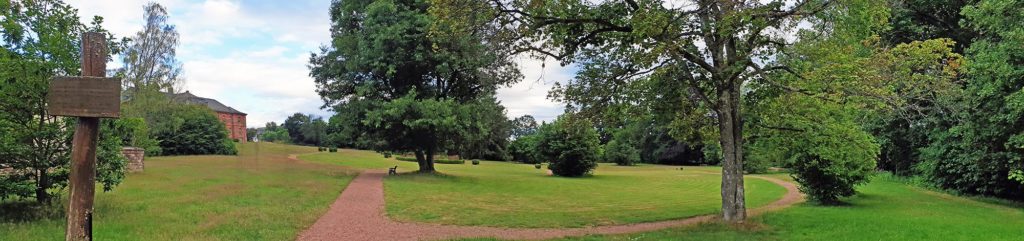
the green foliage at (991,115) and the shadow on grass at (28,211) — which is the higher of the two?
the green foliage at (991,115)

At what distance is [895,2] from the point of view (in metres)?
11.3

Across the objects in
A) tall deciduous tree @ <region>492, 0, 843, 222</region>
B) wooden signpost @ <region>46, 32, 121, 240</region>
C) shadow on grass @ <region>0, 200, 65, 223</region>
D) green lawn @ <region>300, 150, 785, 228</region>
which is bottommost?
green lawn @ <region>300, 150, 785, 228</region>

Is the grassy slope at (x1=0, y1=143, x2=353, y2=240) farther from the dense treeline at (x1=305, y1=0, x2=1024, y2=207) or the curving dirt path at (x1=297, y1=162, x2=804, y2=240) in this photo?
the dense treeline at (x1=305, y1=0, x2=1024, y2=207)

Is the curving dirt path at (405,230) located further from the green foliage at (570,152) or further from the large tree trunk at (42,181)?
the green foliage at (570,152)

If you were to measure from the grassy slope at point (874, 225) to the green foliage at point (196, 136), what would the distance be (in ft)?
143

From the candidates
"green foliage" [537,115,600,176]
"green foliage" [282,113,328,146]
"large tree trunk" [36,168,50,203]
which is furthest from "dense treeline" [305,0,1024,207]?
"green foliage" [282,113,328,146]

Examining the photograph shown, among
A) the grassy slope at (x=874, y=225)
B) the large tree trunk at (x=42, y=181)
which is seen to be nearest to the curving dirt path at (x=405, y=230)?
the grassy slope at (x=874, y=225)

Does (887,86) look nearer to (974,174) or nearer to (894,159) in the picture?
(974,174)

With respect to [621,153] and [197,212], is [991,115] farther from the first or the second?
[621,153]

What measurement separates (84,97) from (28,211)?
6282mm

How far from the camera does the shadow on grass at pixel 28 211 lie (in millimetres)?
9917

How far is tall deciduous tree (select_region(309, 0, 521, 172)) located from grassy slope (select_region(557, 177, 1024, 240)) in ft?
46.1

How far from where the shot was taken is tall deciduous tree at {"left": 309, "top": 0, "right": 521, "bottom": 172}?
25.4 metres

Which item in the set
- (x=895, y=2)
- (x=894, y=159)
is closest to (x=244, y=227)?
(x=895, y=2)
